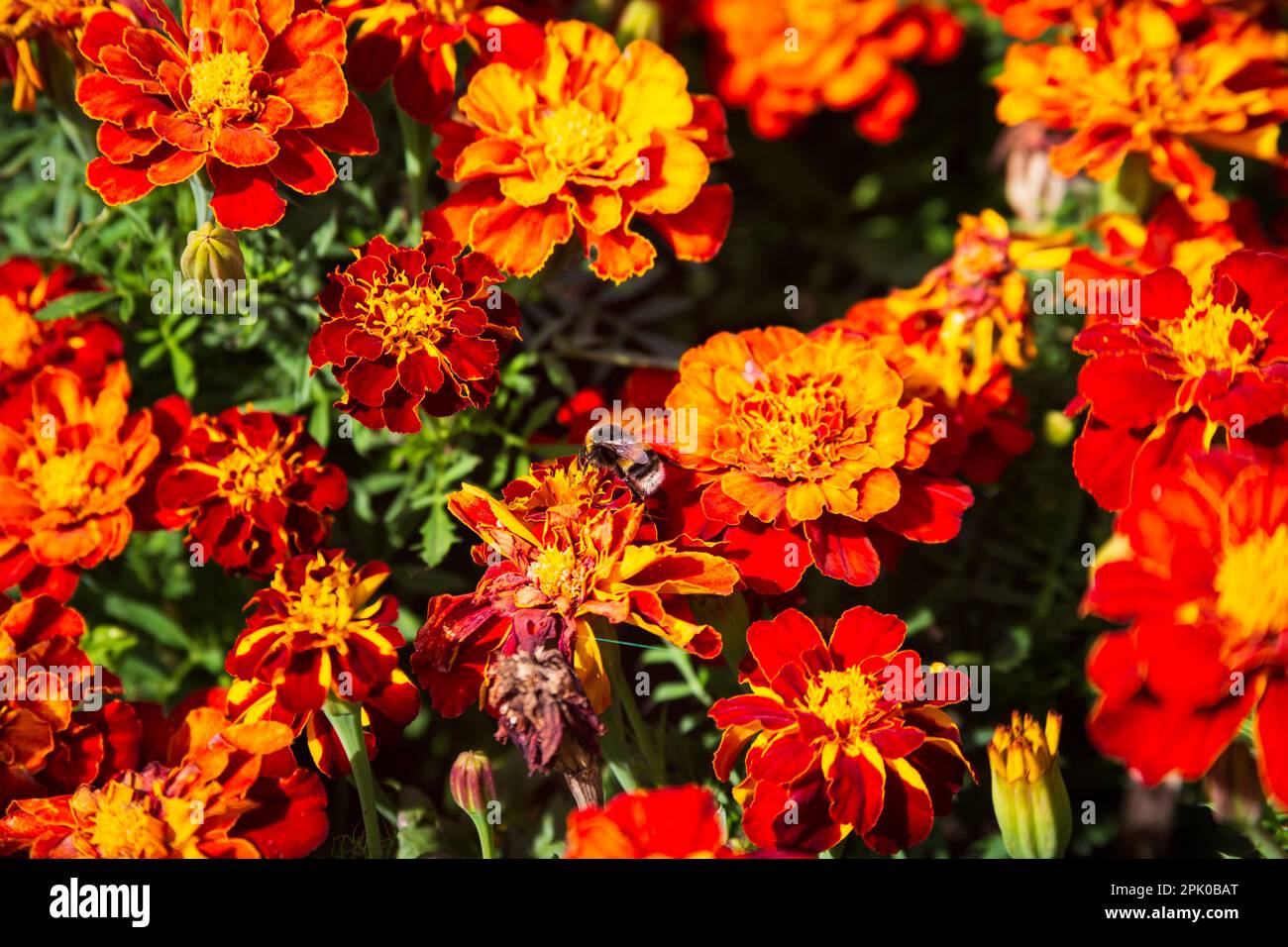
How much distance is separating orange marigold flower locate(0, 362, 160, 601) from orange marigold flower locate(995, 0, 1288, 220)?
37.3 inches

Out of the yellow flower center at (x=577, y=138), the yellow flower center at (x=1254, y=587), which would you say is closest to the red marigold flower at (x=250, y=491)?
the yellow flower center at (x=577, y=138)

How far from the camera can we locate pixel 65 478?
1177mm

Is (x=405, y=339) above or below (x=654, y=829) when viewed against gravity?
above

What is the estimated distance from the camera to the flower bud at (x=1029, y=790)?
1.01 meters

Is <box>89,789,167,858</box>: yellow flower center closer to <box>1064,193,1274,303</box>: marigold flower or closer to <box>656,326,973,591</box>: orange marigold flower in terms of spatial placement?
<box>656,326,973,591</box>: orange marigold flower

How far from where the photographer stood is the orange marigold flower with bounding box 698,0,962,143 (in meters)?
1.76

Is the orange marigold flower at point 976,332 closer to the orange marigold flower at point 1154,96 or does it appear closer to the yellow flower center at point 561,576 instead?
the orange marigold flower at point 1154,96

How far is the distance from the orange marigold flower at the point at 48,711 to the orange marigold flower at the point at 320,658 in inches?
4.5

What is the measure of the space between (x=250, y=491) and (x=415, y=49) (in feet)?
1.47

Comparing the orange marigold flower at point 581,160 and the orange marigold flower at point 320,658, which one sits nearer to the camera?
the orange marigold flower at point 320,658

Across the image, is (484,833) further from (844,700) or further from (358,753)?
(844,700)

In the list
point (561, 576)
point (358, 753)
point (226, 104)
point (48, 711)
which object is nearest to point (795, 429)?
point (561, 576)

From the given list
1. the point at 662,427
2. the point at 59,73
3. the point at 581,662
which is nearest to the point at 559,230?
the point at 662,427
